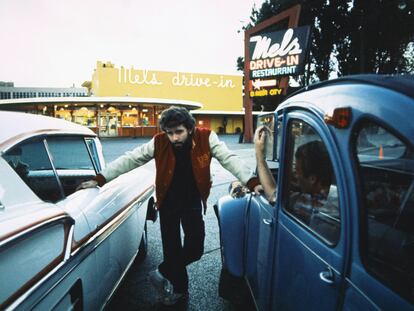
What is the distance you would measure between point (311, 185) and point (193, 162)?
124 centimetres

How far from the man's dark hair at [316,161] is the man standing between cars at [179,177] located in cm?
87

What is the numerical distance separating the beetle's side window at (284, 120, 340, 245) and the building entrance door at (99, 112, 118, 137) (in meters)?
32.0

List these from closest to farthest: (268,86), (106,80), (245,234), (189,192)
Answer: (245,234)
(189,192)
(268,86)
(106,80)

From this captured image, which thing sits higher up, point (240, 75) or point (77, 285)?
point (240, 75)

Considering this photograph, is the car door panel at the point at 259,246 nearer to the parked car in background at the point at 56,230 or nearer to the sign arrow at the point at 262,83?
the parked car in background at the point at 56,230

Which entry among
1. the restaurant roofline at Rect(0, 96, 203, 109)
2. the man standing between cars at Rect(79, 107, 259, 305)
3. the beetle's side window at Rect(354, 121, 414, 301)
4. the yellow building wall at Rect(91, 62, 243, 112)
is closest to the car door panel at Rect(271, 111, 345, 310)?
the beetle's side window at Rect(354, 121, 414, 301)

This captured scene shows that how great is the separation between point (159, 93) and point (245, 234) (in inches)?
1457

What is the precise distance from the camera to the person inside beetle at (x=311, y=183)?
1593 mm

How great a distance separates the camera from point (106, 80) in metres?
35.7

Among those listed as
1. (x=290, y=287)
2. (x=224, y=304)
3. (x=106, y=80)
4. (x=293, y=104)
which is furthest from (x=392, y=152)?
(x=106, y=80)

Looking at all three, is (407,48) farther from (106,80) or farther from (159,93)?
(106,80)

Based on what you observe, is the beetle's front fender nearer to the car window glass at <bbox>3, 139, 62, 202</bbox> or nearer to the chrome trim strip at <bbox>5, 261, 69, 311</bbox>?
the car window glass at <bbox>3, 139, 62, 202</bbox>

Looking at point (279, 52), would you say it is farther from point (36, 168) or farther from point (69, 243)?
point (69, 243)

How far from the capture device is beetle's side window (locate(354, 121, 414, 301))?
1189 mm
